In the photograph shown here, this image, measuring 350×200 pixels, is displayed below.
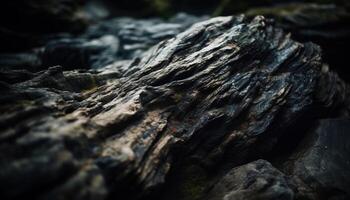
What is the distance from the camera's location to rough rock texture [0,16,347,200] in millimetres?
10125

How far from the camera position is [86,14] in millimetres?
36906

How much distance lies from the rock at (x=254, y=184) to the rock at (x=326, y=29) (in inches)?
547

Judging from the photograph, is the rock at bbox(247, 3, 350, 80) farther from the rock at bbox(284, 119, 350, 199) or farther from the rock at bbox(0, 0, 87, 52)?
the rock at bbox(0, 0, 87, 52)

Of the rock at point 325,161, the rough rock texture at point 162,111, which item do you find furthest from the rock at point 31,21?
the rock at point 325,161

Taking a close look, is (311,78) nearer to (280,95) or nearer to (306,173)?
(280,95)

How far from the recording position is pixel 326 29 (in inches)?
977

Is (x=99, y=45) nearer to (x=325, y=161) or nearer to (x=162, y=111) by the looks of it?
(x=162, y=111)

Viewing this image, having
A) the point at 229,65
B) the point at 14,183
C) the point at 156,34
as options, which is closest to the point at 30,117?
the point at 14,183

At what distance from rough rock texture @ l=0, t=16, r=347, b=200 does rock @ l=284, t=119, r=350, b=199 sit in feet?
4.20

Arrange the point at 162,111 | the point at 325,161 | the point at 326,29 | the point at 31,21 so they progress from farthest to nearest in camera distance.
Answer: the point at 31,21, the point at 326,29, the point at 325,161, the point at 162,111

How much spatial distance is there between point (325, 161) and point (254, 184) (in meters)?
4.68

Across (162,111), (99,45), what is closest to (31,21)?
(99,45)

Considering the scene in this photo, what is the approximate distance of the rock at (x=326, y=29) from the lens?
79.3 ft

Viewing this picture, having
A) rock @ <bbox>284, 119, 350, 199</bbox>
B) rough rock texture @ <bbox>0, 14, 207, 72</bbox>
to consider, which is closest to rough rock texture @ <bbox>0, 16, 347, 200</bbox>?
rock @ <bbox>284, 119, 350, 199</bbox>
